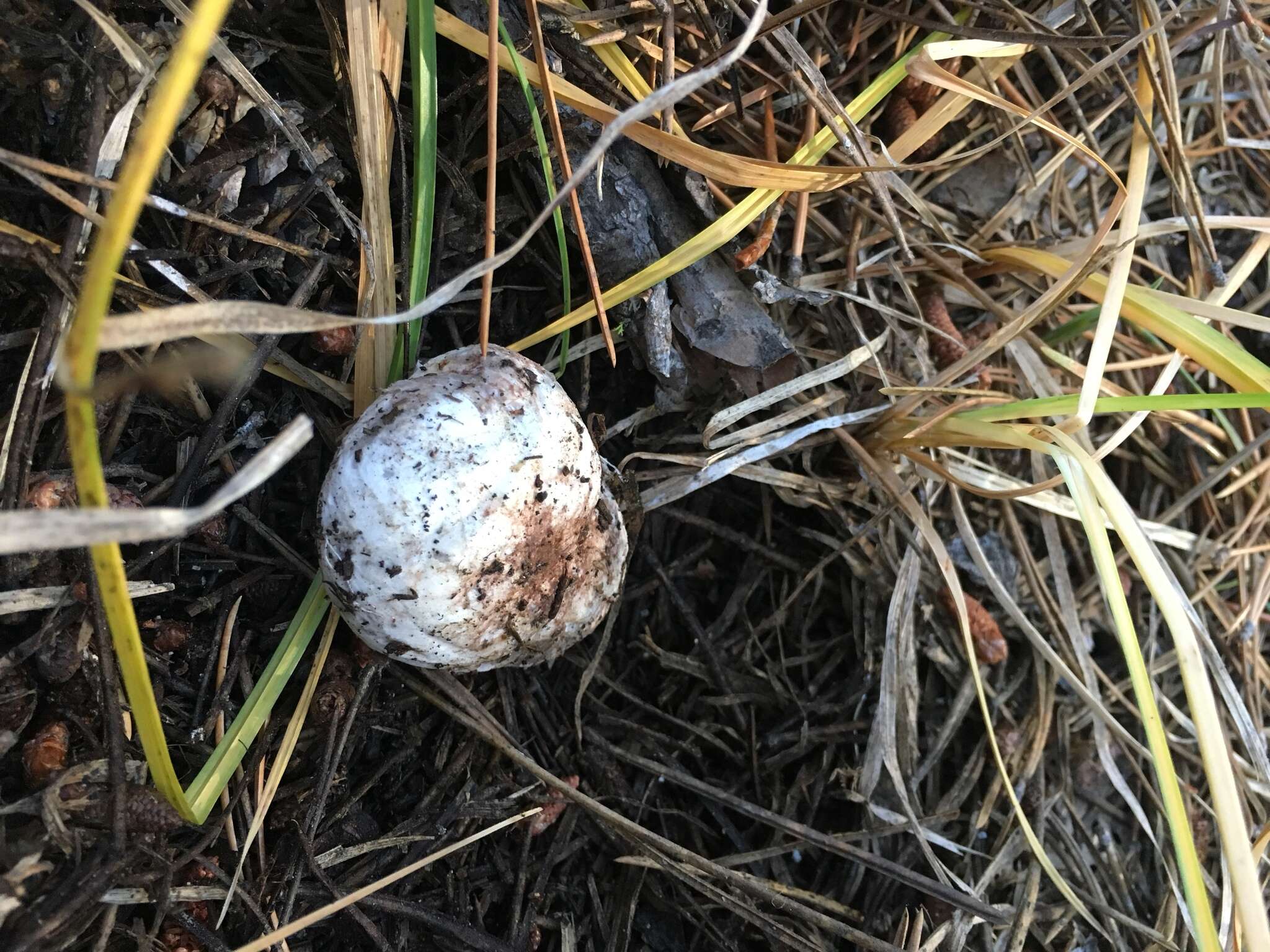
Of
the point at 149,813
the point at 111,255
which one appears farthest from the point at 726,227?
the point at 149,813

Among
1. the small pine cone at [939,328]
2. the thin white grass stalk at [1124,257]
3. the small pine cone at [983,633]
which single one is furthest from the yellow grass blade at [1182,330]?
the small pine cone at [983,633]

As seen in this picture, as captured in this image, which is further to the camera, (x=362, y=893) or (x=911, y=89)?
(x=911, y=89)

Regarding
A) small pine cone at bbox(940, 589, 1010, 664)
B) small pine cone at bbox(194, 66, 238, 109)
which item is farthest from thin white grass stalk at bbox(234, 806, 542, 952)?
small pine cone at bbox(194, 66, 238, 109)

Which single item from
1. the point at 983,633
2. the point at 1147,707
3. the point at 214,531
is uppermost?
the point at 214,531

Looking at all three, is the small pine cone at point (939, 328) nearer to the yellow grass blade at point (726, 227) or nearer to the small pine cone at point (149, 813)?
the yellow grass blade at point (726, 227)

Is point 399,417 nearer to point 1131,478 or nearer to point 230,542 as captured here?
point 230,542

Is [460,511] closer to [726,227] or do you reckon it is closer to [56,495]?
[56,495]

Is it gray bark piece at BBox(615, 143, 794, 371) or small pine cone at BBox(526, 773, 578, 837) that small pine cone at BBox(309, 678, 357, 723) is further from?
gray bark piece at BBox(615, 143, 794, 371)
